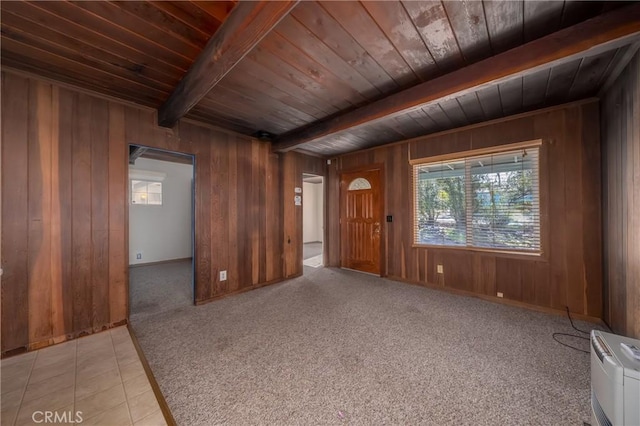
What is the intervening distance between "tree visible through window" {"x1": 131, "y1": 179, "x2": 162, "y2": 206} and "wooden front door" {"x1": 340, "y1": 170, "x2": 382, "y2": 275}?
4.37m

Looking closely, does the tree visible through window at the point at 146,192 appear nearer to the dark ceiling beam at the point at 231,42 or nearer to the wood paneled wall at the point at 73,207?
the wood paneled wall at the point at 73,207

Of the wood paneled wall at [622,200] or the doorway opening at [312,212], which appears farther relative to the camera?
the doorway opening at [312,212]

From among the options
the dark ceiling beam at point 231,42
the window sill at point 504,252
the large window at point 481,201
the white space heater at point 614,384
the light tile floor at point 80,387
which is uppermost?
the dark ceiling beam at point 231,42

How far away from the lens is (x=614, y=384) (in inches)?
38.3

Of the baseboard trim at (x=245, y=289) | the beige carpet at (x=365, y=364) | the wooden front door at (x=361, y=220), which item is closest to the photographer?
the beige carpet at (x=365, y=364)

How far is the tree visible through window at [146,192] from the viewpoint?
5.21 meters

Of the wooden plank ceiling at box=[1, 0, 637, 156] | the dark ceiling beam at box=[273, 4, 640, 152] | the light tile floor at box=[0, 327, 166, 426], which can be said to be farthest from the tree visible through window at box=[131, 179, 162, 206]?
the dark ceiling beam at box=[273, 4, 640, 152]

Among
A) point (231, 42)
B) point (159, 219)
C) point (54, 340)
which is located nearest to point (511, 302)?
point (231, 42)

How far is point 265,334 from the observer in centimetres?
232

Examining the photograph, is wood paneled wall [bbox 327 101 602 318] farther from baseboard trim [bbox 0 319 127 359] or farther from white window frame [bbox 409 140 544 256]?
baseboard trim [bbox 0 319 127 359]

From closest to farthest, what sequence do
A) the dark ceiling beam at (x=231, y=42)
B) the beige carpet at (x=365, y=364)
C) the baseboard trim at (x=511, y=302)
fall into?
the dark ceiling beam at (x=231, y=42), the beige carpet at (x=365, y=364), the baseboard trim at (x=511, y=302)

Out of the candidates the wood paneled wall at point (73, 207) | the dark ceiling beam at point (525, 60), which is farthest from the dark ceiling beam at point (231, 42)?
the dark ceiling beam at point (525, 60)

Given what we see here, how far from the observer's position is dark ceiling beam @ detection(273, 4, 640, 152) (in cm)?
145

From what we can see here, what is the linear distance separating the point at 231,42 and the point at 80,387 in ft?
8.50
